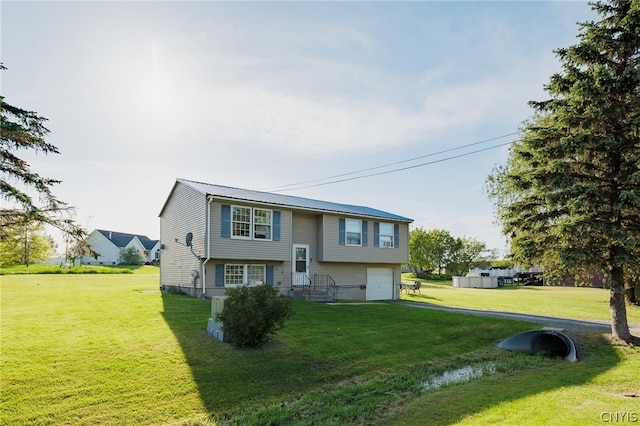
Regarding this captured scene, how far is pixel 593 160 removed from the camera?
12.5 metres

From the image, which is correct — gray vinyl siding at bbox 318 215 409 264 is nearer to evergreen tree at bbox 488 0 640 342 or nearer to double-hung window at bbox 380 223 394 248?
double-hung window at bbox 380 223 394 248

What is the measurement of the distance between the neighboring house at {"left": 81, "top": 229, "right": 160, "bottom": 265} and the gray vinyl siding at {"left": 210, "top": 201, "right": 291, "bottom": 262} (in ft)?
147

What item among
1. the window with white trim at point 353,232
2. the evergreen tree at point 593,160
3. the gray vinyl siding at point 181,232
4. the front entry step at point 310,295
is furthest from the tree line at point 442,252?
the evergreen tree at point 593,160

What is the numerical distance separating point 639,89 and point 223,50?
515 inches

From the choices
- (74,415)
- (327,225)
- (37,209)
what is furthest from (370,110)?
(74,415)

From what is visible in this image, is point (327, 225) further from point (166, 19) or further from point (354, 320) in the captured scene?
point (166, 19)

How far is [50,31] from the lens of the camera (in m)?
9.97

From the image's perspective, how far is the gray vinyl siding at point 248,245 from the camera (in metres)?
17.0

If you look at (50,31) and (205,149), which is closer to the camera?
(50,31)

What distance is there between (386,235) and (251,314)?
52.3 feet

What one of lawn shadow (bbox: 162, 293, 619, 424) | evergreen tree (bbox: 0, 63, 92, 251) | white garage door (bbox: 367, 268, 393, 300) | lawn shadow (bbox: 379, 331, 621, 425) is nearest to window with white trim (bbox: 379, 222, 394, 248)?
white garage door (bbox: 367, 268, 393, 300)

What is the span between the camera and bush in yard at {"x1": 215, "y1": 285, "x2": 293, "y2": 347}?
9.35 metres

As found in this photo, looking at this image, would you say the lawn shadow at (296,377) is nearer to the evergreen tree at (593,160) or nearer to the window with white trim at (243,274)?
the evergreen tree at (593,160)

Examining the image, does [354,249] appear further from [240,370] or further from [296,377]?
[240,370]
